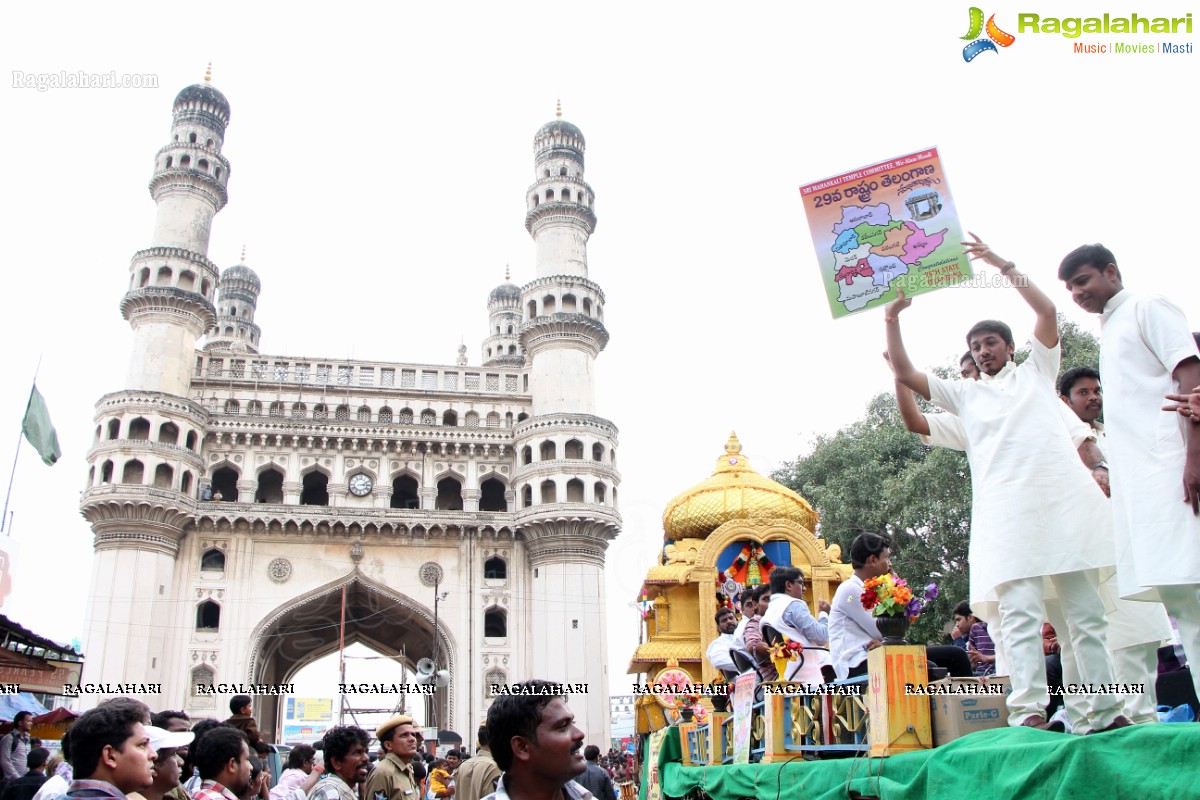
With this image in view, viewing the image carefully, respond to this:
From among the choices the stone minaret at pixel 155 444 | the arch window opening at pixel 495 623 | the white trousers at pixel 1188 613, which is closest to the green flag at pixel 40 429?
the stone minaret at pixel 155 444

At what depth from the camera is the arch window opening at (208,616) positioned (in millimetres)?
34344

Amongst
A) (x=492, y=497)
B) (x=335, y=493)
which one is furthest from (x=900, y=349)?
(x=492, y=497)

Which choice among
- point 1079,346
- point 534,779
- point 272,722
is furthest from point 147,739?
point 272,722

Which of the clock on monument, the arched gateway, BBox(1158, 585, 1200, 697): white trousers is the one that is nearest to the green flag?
the arched gateway

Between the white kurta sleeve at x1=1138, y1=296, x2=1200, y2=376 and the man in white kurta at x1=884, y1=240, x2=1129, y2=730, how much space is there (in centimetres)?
76

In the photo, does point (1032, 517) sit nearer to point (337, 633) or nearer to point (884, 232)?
point (884, 232)

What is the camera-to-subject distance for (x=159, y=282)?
36281mm

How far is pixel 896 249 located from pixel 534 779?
3491 millimetres

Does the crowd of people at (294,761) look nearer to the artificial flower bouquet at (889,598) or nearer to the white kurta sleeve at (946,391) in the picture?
the artificial flower bouquet at (889,598)

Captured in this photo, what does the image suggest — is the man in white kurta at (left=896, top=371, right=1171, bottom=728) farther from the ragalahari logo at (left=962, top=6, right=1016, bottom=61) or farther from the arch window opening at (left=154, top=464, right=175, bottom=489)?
the arch window opening at (left=154, top=464, right=175, bottom=489)

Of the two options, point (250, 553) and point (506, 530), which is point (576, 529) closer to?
point (506, 530)

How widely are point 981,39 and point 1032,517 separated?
20.9 feet

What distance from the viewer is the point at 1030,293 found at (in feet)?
16.2

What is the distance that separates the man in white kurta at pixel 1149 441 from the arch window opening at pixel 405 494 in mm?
36407
